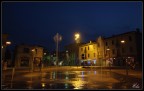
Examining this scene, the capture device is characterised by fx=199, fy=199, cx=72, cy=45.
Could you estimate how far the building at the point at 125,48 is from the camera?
5656 centimetres

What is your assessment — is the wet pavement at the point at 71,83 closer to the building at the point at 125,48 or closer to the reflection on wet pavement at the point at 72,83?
the reflection on wet pavement at the point at 72,83

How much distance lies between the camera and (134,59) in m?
56.9

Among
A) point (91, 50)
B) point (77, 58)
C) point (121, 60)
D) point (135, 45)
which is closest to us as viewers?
point (135, 45)

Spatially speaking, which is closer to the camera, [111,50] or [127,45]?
[127,45]

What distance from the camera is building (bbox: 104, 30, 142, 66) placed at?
186ft

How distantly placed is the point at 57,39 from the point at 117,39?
4797 cm

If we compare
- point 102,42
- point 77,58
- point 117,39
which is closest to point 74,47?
point 77,58

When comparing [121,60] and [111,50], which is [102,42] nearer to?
[111,50]

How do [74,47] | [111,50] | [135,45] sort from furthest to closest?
1. [74,47]
2. [111,50]
3. [135,45]

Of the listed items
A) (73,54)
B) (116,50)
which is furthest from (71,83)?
(73,54)

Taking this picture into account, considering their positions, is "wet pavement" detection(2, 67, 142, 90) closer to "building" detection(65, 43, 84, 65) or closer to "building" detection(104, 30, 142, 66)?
"building" detection(104, 30, 142, 66)

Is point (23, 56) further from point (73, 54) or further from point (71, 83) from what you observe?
point (71, 83)

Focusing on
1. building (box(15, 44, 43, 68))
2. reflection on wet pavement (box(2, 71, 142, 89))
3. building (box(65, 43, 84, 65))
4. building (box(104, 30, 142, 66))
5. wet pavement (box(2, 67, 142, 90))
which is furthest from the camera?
building (box(65, 43, 84, 65))

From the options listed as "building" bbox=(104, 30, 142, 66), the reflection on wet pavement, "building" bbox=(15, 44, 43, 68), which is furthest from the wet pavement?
"building" bbox=(15, 44, 43, 68)
